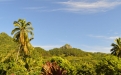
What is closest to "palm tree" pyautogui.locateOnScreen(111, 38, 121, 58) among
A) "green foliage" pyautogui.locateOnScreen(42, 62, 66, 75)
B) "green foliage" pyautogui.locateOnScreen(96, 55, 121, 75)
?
"green foliage" pyautogui.locateOnScreen(96, 55, 121, 75)

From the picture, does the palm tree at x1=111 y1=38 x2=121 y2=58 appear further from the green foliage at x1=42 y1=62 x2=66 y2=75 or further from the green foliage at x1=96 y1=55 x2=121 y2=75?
the green foliage at x1=42 y1=62 x2=66 y2=75

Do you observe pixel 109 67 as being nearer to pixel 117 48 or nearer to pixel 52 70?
pixel 117 48

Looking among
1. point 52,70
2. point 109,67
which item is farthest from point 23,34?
point 52,70

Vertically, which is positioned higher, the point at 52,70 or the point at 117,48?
the point at 117,48

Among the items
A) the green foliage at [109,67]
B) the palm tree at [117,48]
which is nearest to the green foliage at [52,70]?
the green foliage at [109,67]

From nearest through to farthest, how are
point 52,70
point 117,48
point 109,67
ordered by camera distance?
1. point 52,70
2. point 109,67
3. point 117,48

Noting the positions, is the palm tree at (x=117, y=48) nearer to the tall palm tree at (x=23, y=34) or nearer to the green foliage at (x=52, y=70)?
the tall palm tree at (x=23, y=34)

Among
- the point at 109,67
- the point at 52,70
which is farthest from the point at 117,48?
the point at 52,70

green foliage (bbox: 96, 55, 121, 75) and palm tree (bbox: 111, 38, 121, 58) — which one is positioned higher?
palm tree (bbox: 111, 38, 121, 58)

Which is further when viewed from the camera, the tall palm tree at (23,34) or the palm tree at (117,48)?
the palm tree at (117,48)

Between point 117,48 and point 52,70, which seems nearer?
point 52,70

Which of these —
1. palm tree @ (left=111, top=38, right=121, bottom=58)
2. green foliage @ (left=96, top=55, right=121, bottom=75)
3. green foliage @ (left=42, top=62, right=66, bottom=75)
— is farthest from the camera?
palm tree @ (left=111, top=38, right=121, bottom=58)

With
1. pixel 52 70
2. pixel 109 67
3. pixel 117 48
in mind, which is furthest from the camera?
pixel 117 48

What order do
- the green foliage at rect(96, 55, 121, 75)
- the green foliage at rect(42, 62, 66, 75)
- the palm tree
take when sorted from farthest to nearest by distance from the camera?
the palm tree
the green foliage at rect(96, 55, 121, 75)
the green foliage at rect(42, 62, 66, 75)
